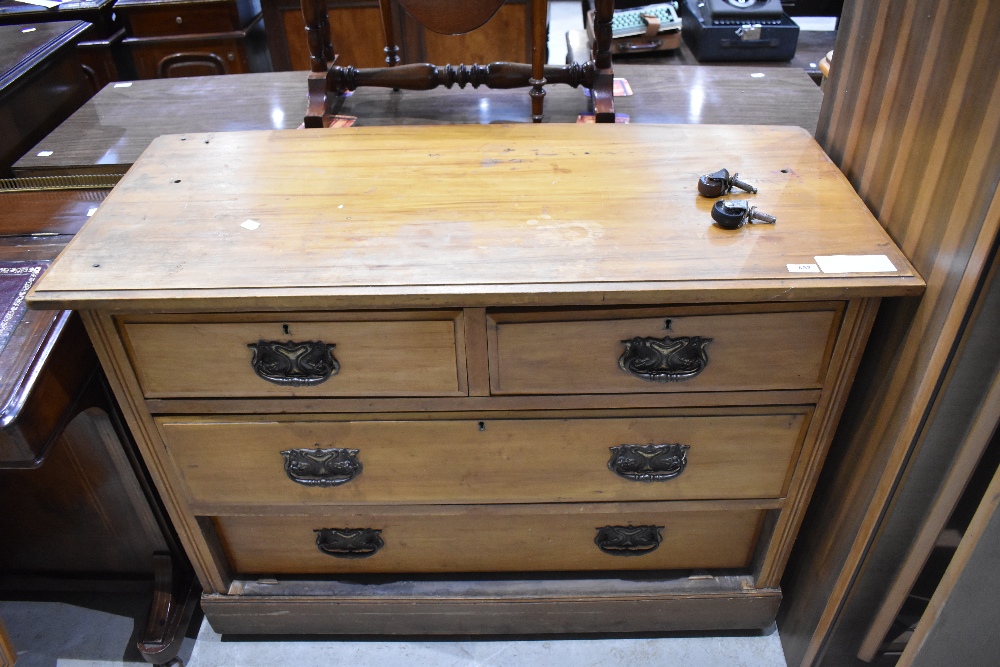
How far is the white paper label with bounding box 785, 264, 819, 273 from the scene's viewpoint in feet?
3.16

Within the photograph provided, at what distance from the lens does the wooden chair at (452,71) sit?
151cm

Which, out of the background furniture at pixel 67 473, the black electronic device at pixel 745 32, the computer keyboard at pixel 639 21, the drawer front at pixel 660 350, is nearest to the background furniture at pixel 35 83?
the background furniture at pixel 67 473

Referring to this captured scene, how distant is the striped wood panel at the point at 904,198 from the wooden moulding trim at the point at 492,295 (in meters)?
0.07

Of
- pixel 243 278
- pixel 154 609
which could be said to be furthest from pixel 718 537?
pixel 154 609

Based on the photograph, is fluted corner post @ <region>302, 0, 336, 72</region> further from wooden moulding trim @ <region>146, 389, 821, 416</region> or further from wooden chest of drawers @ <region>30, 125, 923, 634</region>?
wooden moulding trim @ <region>146, 389, 821, 416</region>

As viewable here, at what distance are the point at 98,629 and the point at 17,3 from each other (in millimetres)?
2437

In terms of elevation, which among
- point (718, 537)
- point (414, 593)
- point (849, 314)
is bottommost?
point (414, 593)

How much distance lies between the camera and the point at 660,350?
1.04 meters

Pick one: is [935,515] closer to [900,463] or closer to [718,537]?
[900,463]

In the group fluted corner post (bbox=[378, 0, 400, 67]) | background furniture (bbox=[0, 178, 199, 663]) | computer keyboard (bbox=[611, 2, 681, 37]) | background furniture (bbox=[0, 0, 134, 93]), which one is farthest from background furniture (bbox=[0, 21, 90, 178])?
computer keyboard (bbox=[611, 2, 681, 37])

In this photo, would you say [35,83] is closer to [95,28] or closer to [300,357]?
[300,357]

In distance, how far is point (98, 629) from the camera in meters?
1.54

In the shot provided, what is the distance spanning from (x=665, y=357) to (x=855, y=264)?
26 centimetres

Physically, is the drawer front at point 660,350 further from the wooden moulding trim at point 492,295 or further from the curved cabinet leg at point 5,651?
the curved cabinet leg at point 5,651
